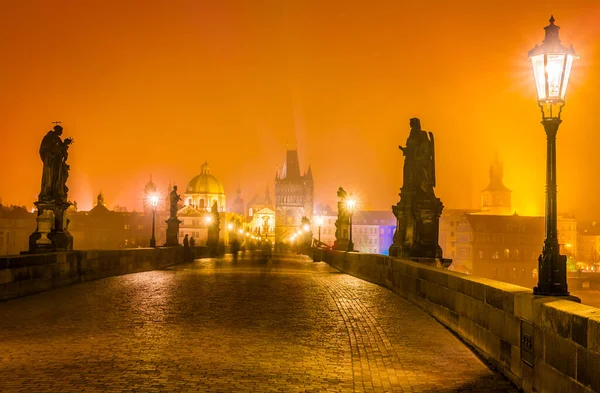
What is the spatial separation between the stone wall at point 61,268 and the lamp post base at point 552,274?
10.5 m

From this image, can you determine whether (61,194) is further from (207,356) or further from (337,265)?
(337,265)

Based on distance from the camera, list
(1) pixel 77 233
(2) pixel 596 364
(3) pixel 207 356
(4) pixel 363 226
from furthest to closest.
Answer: (4) pixel 363 226
(1) pixel 77 233
(3) pixel 207 356
(2) pixel 596 364

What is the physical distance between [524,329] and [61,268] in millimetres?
13463

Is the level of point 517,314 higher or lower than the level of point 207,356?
higher

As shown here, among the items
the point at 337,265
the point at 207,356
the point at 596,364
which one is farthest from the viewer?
the point at 337,265

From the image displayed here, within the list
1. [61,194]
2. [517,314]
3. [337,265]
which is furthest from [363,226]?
[517,314]

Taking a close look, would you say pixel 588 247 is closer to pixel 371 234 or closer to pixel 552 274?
pixel 371 234

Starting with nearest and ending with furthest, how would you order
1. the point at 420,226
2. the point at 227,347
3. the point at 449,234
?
the point at 227,347 < the point at 420,226 < the point at 449,234

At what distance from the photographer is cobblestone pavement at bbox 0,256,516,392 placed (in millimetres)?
7297

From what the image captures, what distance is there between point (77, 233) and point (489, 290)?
14355cm

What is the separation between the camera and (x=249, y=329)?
35.7 ft

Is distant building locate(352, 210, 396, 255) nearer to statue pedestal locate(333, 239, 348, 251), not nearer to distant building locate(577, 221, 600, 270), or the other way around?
distant building locate(577, 221, 600, 270)

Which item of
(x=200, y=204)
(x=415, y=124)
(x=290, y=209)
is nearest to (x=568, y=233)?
(x=290, y=209)

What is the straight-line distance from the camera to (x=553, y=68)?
26.2 feet
